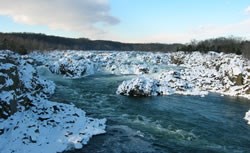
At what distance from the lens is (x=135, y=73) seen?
70.5m

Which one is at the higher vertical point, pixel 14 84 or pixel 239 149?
pixel 14 84

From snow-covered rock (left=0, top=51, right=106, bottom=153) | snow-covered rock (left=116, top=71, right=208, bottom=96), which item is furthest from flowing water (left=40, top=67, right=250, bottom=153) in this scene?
snow-covered rock (left=116, top=71, right=208, bottom=96)

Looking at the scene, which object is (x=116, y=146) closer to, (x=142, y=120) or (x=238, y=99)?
(x=142, y=120)

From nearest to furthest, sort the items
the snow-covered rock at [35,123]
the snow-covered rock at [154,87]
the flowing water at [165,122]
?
the snow-covered rock at [35,123], the flowing water at [165,122], the snow-covered rock at [154,87]

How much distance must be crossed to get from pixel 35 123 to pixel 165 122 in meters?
11.6

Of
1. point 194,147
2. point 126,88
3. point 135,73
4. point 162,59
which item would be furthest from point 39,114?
point 162,59

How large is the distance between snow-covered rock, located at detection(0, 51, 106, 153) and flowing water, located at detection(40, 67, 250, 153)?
128 cm

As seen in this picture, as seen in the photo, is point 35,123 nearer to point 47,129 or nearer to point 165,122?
point 47,129

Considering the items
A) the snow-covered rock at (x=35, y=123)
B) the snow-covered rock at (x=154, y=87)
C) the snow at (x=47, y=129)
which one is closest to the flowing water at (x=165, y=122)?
the snow at (x=47, y=129)

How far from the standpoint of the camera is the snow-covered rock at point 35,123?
1953 cm

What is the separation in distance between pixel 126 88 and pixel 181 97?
792cm

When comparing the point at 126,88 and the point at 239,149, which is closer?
the point at 239,149

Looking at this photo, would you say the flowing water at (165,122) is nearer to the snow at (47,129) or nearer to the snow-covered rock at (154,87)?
the snow at (47,129)

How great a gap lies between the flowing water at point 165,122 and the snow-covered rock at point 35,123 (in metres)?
1.28
